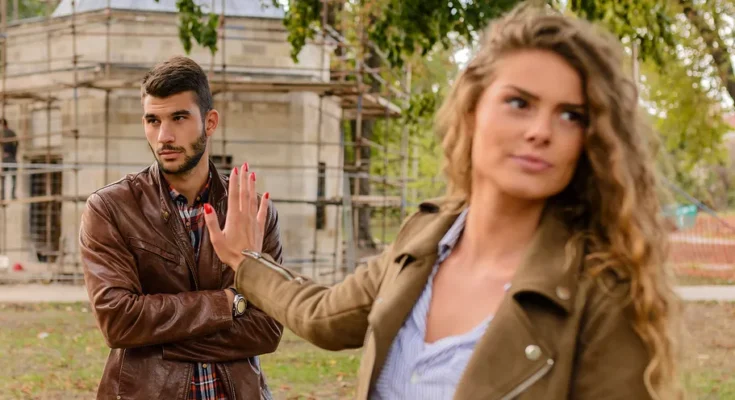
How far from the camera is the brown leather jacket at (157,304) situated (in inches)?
116

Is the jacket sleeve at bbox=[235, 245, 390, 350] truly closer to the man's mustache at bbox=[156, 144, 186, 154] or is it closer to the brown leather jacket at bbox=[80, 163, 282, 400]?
the brown leather jacket at bbox=[80, 163, 282, 400]

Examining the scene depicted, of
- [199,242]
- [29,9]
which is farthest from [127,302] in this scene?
[29,9]

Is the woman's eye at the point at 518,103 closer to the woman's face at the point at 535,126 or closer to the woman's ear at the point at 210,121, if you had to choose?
the woman's face at the point at 535,126

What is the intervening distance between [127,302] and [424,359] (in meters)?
1.47

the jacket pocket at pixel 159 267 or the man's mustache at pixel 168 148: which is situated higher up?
the man's mustache at pixel 168 148

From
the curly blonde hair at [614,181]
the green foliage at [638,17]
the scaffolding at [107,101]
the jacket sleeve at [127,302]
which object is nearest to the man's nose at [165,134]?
the jacket sleeve at [127,302]

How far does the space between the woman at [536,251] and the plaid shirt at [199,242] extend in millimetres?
1232

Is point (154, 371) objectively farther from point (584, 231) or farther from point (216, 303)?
point (584, 231)

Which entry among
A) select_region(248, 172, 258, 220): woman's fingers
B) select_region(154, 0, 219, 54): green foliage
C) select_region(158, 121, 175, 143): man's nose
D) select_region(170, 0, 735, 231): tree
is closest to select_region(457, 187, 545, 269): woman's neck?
select_region(248, 172, 258, 220): woman's fingers

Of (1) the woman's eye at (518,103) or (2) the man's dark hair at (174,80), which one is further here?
(2) the man's dark hair at (174,80)

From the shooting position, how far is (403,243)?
2041mm

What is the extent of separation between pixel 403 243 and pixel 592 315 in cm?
55

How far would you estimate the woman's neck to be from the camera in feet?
5.97

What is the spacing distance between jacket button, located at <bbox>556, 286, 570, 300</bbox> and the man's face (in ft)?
6.00
